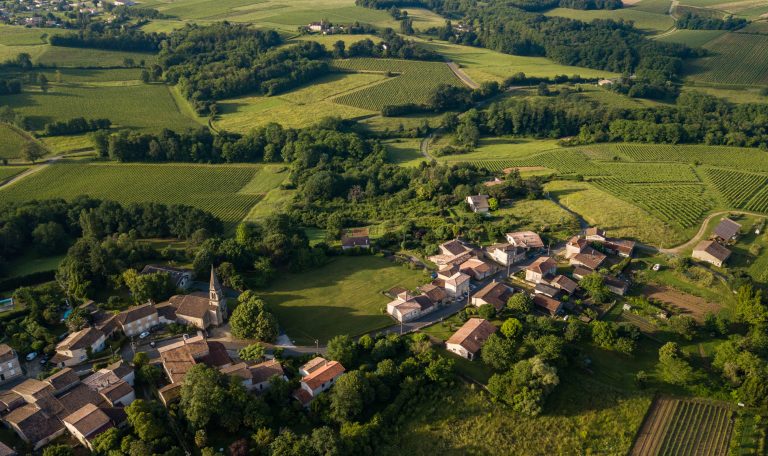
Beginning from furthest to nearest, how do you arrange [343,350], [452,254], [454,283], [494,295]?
[452,254] < [454,283] < [494,295] < [343,350]

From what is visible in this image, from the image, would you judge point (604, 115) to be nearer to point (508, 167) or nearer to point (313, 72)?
point (508, 167)

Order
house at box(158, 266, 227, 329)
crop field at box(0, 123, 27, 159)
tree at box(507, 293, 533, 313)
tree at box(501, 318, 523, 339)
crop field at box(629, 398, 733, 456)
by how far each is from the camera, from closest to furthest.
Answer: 1. crop field at box(629, 398, 733, 456)
2. tree at box(501, 318, 523, 339)
3. house at box(158, 266, 227, 329)
4. tree at box(507, 293, 533, 313)
5. crop field at box(0, 123, 27, 159)

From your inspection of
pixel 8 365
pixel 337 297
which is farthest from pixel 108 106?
pixel 337 297

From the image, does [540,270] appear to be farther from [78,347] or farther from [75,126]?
[75,126]

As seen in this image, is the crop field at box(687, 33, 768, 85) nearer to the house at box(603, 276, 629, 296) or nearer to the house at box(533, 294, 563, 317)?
the house at box(603, 276, 629, 296)

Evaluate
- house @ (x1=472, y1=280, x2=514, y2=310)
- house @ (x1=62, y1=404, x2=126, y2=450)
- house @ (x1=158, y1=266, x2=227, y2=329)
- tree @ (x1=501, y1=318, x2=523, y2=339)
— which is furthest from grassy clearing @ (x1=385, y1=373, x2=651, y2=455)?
house @ (x1=158, y1=266, x2=227, y2=329)

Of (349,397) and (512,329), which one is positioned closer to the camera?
(349,397)

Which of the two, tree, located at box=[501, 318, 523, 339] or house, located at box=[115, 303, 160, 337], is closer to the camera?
tree, located at box=[501, 318, 523, 339]

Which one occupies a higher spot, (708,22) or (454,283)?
(708,22)
